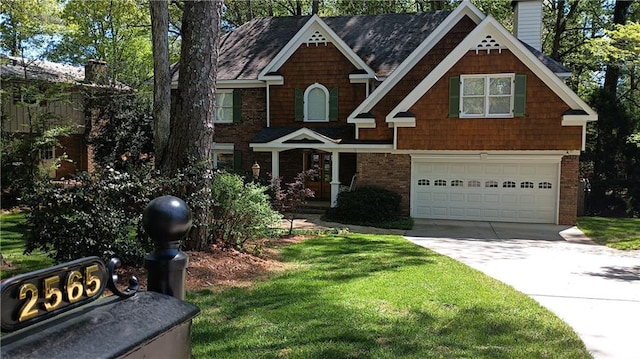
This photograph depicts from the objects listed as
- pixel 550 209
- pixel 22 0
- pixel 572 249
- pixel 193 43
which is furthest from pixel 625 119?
pixel 22 0

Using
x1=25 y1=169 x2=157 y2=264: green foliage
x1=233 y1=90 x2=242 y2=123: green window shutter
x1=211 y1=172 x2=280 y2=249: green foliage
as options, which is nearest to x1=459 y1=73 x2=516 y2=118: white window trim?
x1=233 y1=90 x2=242 y2=123: green window shutter

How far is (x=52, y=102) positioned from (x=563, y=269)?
903 inches

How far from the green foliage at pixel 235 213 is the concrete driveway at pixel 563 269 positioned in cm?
426

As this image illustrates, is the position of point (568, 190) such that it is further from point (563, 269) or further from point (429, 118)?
point (563, 269)

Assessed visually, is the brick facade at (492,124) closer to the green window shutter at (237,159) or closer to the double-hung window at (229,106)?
the green window shutter at (237,159)

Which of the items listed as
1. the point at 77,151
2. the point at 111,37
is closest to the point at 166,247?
the point at 77,151

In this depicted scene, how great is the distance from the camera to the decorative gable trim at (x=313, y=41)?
1980 cm

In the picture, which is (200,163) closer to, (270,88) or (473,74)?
(473,74)

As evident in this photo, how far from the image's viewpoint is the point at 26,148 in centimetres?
1703

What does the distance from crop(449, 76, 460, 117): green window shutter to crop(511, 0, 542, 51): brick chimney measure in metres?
5.89

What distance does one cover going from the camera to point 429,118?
16.5 metres

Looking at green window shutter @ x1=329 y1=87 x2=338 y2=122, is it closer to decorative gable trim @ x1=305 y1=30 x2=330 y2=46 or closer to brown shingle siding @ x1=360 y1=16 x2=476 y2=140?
decorative gable trim @ x1=305 y1=30 x2=330 y2=46

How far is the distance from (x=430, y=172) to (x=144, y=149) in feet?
42.0

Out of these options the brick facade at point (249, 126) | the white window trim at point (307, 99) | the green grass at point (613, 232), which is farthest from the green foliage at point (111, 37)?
the green grass at point (613, 232)
